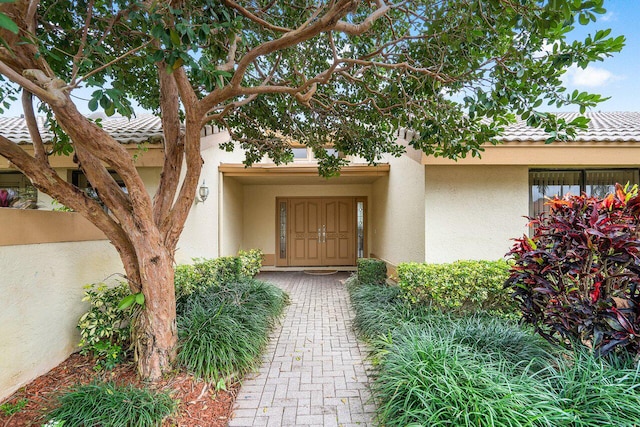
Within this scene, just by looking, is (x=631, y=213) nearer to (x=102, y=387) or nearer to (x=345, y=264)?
(x=102, y=387)

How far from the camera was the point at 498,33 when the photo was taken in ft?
11.0

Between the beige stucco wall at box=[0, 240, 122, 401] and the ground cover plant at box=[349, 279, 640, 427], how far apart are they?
3527mm

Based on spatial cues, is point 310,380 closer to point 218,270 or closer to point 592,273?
point 592,273

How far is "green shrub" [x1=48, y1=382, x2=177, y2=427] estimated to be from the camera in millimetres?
2455

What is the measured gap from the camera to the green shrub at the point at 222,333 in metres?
3.32

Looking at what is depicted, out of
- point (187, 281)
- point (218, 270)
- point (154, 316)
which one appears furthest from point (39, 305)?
point (218, 270)

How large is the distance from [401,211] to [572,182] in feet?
10.9

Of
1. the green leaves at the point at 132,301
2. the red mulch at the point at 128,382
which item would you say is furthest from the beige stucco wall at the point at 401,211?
the green leaves at the point at 132,301

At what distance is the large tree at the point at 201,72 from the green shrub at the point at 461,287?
1.87 metres

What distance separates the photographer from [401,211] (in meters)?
7.32

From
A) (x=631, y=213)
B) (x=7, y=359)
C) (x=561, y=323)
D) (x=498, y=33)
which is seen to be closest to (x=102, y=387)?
(x=7, y=359)

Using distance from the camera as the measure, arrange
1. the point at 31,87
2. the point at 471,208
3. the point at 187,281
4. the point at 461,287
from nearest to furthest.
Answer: the point at 31,87 < the point at 461,287 < the point at 187,281 < the point at 471,208

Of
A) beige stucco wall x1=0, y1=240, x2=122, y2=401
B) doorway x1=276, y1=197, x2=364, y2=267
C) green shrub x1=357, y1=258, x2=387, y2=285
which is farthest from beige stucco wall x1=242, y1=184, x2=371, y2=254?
beige stucco wall x1=0, y1=240, x2=122, y2=401

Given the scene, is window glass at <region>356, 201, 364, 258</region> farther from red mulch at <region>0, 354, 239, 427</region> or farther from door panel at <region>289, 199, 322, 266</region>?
red mulch at <region>0, 354, 239, 427</region>
